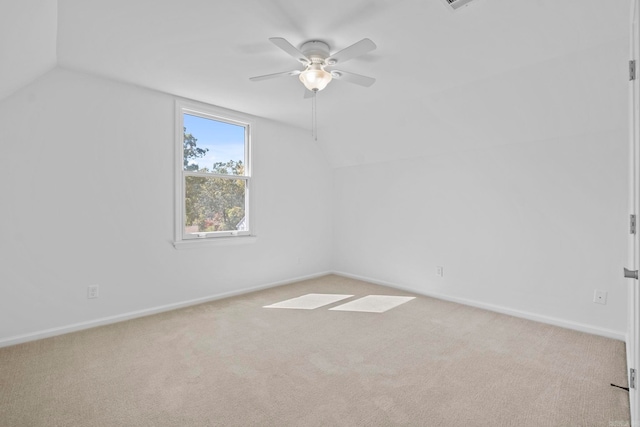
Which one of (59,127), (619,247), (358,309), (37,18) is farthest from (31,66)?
(619,247)

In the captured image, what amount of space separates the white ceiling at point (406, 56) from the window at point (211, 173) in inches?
13.0

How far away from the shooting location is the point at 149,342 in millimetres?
2668

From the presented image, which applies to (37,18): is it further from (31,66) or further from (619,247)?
(619,247)

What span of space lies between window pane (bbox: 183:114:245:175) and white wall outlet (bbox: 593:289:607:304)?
400cm

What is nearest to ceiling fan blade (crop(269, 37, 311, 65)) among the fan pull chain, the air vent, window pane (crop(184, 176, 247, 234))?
the air vent

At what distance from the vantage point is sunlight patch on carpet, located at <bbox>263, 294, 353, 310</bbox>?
11.9 feet

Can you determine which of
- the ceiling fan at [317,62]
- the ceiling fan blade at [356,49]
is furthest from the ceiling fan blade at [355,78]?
the ceiling fan blade at [356,49]

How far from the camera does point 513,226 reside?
335cm

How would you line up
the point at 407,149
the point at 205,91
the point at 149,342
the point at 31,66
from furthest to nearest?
1. the point at 407,149
2. the point at 205,91
3. the point at 149,342
4. the point at 31,66

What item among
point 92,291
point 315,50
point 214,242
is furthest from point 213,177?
point 315,50

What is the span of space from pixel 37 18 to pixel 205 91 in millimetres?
1520

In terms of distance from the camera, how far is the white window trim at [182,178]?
3.52 metres

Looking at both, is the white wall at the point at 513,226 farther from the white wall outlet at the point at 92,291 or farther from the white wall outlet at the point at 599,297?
the white wall outlet at the point at 92,291

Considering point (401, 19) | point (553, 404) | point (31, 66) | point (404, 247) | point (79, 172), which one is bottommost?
point (553, 404)
